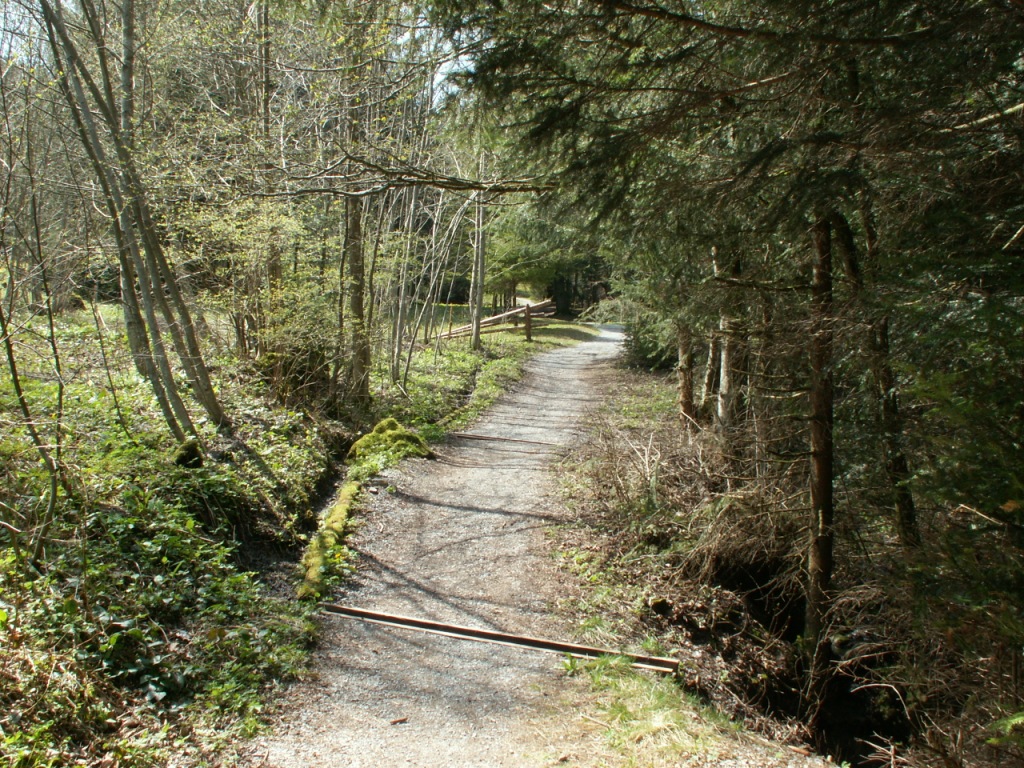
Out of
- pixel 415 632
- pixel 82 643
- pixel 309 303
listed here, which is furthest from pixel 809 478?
pixel 309 303

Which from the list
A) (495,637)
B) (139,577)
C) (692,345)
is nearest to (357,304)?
(692,345)

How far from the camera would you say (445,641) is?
18.1 feet

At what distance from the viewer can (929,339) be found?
10.0 feet

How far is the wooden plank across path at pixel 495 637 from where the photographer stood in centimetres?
531

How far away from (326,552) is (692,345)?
5255mm

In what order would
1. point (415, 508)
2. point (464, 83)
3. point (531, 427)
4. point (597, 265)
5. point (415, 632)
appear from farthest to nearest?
1. point (597, 265)
2. point (531, 427)
3. point (415, 508)
4. point (415, 632)
5. point (464, 83)

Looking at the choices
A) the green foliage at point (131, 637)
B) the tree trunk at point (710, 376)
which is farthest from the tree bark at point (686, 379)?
the green foliage at point (131, 637)

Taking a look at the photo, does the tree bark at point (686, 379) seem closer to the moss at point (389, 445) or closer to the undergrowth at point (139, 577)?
the moss at point (389, 445)

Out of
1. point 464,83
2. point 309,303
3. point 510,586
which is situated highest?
point 464,83

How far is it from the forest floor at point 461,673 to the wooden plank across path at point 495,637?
11cm

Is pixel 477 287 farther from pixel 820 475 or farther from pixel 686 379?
pixel 820 475

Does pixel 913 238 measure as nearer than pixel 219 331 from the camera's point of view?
Yes

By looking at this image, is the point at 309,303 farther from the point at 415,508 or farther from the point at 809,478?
the point at 809,478

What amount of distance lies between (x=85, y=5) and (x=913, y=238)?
7.44 m
